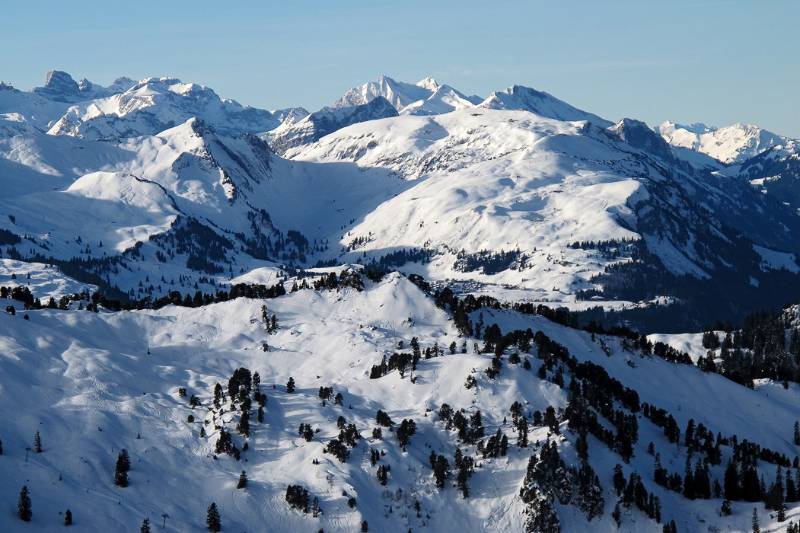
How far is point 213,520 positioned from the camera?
127 m

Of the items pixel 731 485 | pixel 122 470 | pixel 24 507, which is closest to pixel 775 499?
pixel 731 485

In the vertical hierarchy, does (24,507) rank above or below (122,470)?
below

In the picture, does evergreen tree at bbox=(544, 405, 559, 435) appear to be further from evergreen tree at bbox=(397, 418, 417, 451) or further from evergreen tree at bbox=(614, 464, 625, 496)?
evergreen tree at bbox=(397, 418, 417, 451)

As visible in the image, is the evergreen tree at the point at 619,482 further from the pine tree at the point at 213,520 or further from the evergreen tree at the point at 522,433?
the pine tree at the point at 213,520

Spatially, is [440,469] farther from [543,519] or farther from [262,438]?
[262,438]

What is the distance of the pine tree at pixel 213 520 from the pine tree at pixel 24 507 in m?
23.7

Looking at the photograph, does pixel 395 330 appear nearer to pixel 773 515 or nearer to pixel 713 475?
pixel 713 475

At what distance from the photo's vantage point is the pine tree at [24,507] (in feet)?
378

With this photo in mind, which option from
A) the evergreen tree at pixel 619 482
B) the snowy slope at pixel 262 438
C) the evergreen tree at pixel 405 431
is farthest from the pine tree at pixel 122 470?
the evergreen tree at pixel 619 482

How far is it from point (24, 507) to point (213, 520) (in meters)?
25.1

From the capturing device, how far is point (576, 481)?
14238cm

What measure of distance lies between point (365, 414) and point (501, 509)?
3230cm

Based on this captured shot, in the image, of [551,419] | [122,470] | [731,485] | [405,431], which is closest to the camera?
[122,470]

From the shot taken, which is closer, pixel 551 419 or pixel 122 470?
pixel 122 470
